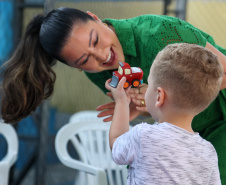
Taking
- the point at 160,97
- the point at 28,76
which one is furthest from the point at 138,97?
the point at 28,76

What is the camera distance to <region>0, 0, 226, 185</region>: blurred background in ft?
6.80

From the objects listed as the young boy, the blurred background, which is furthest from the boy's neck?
the blurred background

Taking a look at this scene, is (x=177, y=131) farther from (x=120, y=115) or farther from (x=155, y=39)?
(x=155, y=39)

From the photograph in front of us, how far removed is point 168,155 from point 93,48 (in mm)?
501

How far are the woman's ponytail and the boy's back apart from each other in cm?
63

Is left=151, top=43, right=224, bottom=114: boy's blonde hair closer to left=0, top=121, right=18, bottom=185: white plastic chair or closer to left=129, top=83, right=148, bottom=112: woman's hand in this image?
left=129, top=83, right=148, bottom=112: woman's hand

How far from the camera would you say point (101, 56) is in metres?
1.23

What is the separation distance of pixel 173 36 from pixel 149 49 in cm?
9

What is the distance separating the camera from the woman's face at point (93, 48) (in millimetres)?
1230

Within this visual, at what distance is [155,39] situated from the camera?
117 centimetres

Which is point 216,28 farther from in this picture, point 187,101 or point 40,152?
point 187,101

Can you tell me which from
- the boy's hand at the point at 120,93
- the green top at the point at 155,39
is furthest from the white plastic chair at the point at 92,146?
the boy's hand at the point at 120,93

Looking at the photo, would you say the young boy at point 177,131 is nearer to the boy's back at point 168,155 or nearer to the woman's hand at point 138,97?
the boy's back at point 168,155

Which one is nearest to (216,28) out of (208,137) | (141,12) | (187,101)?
(141,12)
